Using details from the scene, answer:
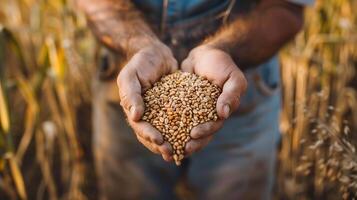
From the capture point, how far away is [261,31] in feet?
3.67

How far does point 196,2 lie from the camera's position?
114cm

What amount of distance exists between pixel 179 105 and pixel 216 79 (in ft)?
0.23

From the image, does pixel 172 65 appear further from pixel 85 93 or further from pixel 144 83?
pixel 85 93

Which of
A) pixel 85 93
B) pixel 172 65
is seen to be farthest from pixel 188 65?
pixel 85 93

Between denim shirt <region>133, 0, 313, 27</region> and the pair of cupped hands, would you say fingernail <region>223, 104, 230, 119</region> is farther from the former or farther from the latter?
denim shirt <region>133, 0, 313, 27</region>

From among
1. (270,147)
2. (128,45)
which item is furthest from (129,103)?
(270,147)

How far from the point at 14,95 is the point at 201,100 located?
1.36 metres

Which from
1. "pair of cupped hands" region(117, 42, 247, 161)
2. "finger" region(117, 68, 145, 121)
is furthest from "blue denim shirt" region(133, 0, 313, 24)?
"finger" region(117, 68, 145, 121)

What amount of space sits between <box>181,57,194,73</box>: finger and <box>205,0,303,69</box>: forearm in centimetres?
10

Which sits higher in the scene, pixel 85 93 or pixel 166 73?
pixel 166 73

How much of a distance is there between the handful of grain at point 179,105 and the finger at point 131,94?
0.04m

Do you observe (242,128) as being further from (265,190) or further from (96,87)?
(96,87)

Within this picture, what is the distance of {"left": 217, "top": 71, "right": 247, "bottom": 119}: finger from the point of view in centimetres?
81

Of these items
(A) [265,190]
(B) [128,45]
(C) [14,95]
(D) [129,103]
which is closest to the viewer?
(D) [129,103]
